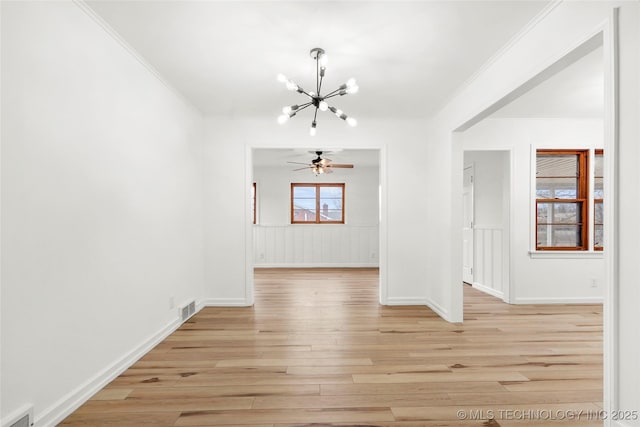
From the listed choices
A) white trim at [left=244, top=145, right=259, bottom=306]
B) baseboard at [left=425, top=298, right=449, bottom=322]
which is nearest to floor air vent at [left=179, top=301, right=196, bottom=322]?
white trim at [left=244, top=145, right=259, bottom=306]

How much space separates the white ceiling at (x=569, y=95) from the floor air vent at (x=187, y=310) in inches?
171

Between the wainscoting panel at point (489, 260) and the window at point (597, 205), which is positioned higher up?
the window at point (597, 205)

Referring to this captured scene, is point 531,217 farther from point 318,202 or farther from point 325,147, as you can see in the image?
point 318,202

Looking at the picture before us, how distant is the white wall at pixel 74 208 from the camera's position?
1.54m

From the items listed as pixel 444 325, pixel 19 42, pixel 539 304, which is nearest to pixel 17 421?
pixel 19 42

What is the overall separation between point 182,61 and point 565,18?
2820 millimetres

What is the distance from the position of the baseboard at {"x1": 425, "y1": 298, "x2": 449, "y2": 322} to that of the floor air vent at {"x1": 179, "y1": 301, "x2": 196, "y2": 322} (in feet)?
9.75

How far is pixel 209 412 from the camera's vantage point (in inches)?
74.1

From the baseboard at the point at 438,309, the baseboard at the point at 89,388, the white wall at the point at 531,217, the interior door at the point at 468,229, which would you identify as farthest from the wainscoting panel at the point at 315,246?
the baseboard at the point at 89,388

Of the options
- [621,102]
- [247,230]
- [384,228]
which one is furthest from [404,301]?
[621,102]

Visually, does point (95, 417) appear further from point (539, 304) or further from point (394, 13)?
point (539, 304)

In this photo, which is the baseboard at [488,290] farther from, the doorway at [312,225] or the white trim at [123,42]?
the white trim at [123,42]

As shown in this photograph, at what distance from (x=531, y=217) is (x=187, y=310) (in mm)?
4694

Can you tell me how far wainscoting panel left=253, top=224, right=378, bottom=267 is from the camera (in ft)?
25.1
